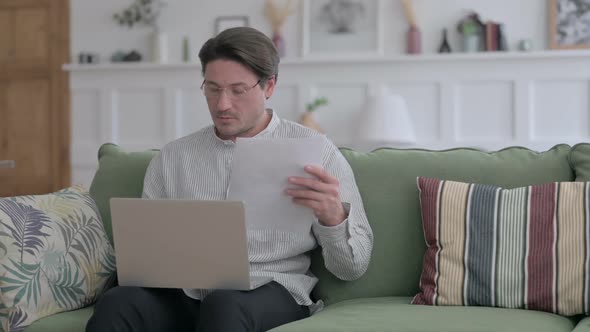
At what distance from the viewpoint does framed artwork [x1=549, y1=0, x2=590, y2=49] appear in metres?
4.93

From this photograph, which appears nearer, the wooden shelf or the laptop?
the laptop

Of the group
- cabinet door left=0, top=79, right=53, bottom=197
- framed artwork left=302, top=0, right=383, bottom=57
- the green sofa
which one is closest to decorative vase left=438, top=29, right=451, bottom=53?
framed artwork left=302, top=0, right=383, bottom=57

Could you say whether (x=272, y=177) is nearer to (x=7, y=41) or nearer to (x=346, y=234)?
(x=346, y=234)

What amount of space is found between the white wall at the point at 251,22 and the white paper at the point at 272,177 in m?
3.45

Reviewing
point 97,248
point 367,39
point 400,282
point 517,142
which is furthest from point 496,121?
point 97,248

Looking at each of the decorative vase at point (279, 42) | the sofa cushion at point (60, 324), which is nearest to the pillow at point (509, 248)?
the sofa cushion at point (60, 324)

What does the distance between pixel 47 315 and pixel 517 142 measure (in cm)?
365

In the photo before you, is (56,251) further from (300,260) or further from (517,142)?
(517,142)

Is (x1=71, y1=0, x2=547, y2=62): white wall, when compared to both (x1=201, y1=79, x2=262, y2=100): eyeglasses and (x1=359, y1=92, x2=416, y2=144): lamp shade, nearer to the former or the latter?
(x1=359, y1=92, x2=416, y2=144): lamp shade

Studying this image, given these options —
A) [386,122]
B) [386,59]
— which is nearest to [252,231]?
[386,122]

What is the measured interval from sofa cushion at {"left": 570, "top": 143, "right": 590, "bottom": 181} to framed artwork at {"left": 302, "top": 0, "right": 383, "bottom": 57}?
3.16 m

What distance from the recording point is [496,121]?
16.5 ft

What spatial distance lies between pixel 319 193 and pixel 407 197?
0.39 metres

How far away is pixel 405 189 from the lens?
2186mm
